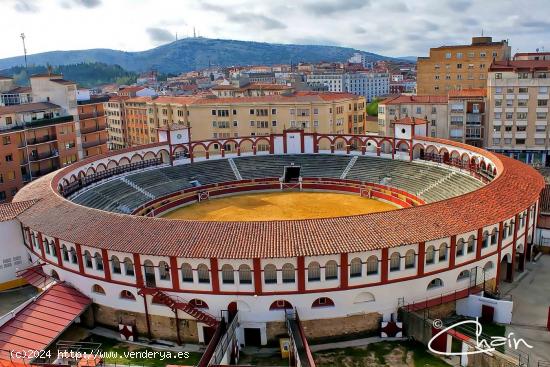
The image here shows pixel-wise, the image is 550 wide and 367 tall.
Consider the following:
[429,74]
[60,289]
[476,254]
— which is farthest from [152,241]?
[429,74]

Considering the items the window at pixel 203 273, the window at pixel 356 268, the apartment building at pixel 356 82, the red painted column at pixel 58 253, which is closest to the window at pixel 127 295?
the window at pixel 203 273

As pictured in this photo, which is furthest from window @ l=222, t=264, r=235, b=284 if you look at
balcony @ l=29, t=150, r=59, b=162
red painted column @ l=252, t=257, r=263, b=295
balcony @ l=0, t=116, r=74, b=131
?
balcony @ l=29, t=150, r=59, b=162

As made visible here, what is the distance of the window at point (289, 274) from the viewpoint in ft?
94.2

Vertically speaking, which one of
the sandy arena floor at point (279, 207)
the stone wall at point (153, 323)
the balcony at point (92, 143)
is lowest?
the stone wall at point (153, 323)

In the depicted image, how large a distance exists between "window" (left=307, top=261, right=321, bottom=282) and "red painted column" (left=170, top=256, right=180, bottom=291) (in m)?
7.56

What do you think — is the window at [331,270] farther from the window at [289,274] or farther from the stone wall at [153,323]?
the stone wall at [153,323]

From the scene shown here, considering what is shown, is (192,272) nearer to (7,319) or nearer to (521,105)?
(7,319)

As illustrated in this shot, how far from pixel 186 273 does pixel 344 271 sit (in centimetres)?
912

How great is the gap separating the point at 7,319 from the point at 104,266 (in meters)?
6.20

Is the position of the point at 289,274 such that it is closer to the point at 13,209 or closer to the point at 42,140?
the point at 13,209

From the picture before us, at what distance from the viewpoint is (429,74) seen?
319 feet

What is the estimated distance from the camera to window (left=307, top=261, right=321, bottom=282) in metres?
28.7

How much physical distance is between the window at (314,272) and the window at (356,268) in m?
1.94

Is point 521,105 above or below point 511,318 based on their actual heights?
above
